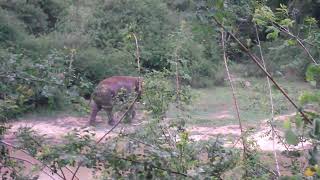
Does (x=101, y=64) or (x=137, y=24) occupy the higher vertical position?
(x=137, y=24)

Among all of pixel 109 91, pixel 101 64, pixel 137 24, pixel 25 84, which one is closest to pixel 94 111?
pixel 109 91

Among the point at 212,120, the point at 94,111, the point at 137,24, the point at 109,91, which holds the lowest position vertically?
the point at 212,120

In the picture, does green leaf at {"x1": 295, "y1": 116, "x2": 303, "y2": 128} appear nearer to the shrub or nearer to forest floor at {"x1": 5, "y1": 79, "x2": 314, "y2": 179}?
forest floor at {"x1": 5, "y1": 79, "x2": 314, "y2": 179}

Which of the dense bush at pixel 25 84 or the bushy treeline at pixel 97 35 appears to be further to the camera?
the bushy treeline at pixel 97 35

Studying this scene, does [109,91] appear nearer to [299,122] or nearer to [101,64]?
[101,64]

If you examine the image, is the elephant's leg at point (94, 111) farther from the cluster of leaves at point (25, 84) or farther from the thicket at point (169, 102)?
the cluster of leaves at point (25, 84)

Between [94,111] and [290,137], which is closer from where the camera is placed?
[290,137]

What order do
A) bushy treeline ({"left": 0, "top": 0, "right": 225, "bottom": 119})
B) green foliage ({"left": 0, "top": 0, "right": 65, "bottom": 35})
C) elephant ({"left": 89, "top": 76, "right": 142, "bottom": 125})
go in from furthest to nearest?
1. green foliage ({"left": 0, "top": 0, "right": 65, "bottom": 35})
2. bushy treeline ({"left": 0, "top": 0, "right": 225, "bottom": 119})
3. elephant ({"left": 89, "top": 76, "right": 142, "bottom": 125})

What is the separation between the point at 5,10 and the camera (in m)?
16.8

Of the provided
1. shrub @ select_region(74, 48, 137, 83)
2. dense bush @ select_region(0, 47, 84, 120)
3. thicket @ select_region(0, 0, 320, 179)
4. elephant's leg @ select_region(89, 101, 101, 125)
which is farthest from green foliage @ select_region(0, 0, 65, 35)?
dense bush @ select_region(0, 47, 84, 120)

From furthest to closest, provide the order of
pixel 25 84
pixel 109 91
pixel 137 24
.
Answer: pixel 137 24, pixel 109 91, pixel 25 84

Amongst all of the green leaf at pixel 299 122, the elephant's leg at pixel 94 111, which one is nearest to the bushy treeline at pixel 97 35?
the elephant's leg at pixel 94 111

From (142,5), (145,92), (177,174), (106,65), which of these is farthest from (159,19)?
(177,174)

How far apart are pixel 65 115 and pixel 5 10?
5.15 metres
